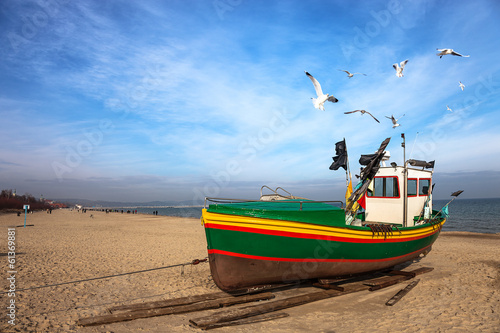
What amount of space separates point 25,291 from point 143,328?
4.23m

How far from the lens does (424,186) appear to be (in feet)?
39.7

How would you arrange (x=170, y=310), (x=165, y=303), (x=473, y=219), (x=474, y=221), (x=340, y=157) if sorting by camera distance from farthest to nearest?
(x=473, y=219), (x=474, y=221), (x=340, y=157), (x=165, y=303), (x=170, y=310)

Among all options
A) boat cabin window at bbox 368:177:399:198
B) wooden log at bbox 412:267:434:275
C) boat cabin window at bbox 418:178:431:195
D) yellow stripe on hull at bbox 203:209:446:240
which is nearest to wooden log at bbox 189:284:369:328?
yellow stripe on hull at bbox 203:209:446:240

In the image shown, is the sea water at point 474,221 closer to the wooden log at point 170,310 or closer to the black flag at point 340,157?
the black flag at point 340,157

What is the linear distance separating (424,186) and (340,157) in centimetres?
508

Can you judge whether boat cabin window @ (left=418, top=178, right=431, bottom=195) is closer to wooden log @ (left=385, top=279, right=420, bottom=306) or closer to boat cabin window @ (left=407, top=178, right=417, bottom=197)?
boat cabin window @ (left=407, top=178, right=417, bottom=197)

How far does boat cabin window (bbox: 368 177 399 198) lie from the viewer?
11.2m

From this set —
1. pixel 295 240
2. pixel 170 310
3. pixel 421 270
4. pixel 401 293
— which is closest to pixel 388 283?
pixel 401 293

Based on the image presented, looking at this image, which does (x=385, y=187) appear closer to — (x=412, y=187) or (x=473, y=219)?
(x=412, y=187)

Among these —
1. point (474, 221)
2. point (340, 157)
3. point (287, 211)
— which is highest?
point (340, 157)

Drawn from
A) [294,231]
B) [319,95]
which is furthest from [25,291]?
[319,95]

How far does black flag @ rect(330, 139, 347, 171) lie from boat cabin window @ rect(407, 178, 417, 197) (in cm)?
376

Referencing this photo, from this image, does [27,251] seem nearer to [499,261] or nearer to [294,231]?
[294,231]

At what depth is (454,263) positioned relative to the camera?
12570mm
